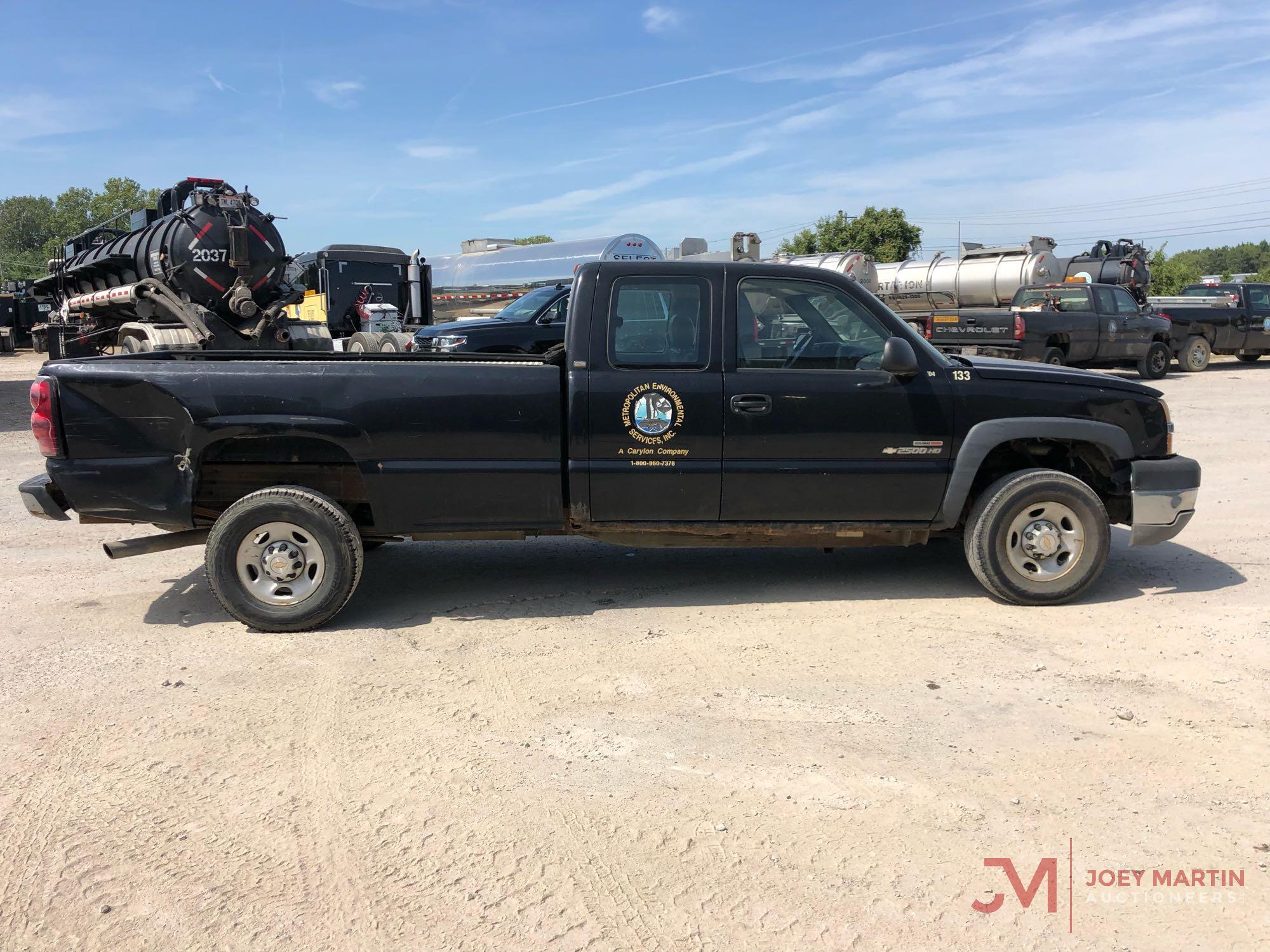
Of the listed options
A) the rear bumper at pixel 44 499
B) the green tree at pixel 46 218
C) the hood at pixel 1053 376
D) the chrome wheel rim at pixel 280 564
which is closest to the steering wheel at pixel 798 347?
the hood at pixel 1053 376

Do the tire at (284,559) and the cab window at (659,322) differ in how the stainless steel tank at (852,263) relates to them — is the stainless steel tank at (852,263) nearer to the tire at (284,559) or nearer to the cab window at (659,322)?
the cab window at (659,322)

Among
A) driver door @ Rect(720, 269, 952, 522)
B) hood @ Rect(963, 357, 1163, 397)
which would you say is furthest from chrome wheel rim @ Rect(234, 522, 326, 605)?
hood @ Rect(963, 357, 1163, 397)

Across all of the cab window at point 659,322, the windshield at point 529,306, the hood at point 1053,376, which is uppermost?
the windshield at point 529,306

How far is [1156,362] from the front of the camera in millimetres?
19844

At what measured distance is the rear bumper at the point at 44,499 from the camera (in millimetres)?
5129

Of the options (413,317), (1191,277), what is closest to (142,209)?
(413,317)

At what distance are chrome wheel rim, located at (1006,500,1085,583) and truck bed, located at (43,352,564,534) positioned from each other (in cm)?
255

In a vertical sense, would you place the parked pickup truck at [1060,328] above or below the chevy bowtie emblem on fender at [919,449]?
above

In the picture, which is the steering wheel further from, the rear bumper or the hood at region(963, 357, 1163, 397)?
the rear bumper

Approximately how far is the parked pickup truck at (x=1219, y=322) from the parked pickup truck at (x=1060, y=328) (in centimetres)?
210

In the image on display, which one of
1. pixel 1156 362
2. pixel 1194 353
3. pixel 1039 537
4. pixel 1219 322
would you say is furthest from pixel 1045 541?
pixel 1219 322

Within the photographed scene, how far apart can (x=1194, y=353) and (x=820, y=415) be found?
19.5 metres

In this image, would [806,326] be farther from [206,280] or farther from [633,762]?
[206,280]

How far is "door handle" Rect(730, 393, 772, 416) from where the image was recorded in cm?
521
